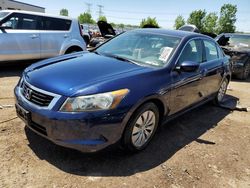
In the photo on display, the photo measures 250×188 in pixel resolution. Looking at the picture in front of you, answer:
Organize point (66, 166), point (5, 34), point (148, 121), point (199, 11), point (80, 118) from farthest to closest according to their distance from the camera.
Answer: point (199, 11), point (5, 34), point (148, 121), point (66, 166), point (80, 118)

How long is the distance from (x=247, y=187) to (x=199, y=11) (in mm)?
62957

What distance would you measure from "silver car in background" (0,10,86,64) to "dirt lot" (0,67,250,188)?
336 centimetres

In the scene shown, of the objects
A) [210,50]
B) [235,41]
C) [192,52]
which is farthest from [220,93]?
[235,41]

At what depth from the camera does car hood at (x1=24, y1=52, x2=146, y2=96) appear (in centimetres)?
301

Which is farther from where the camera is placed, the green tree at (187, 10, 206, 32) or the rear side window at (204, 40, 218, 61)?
the green tree at (187, 10, 206, 32)

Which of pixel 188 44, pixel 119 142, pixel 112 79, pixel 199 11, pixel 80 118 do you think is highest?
pixel 199 11

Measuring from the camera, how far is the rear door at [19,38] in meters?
7.21

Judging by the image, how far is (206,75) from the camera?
4770mm

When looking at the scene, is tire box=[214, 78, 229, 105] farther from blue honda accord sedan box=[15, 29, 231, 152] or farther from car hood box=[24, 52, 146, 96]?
car hood box=[24, 52, 146, 96]

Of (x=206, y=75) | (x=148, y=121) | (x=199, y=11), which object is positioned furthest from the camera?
(x=199, y=11)

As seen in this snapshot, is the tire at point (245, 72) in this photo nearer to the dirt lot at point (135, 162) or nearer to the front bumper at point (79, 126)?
the dirt lot at point (135, 162)

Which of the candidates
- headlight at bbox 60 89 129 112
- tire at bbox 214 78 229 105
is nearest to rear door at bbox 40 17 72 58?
tire at bbox 214 78 229 105

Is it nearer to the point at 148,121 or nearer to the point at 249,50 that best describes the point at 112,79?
the point at 148,121

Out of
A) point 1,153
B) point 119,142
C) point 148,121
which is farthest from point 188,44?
point 1,153
